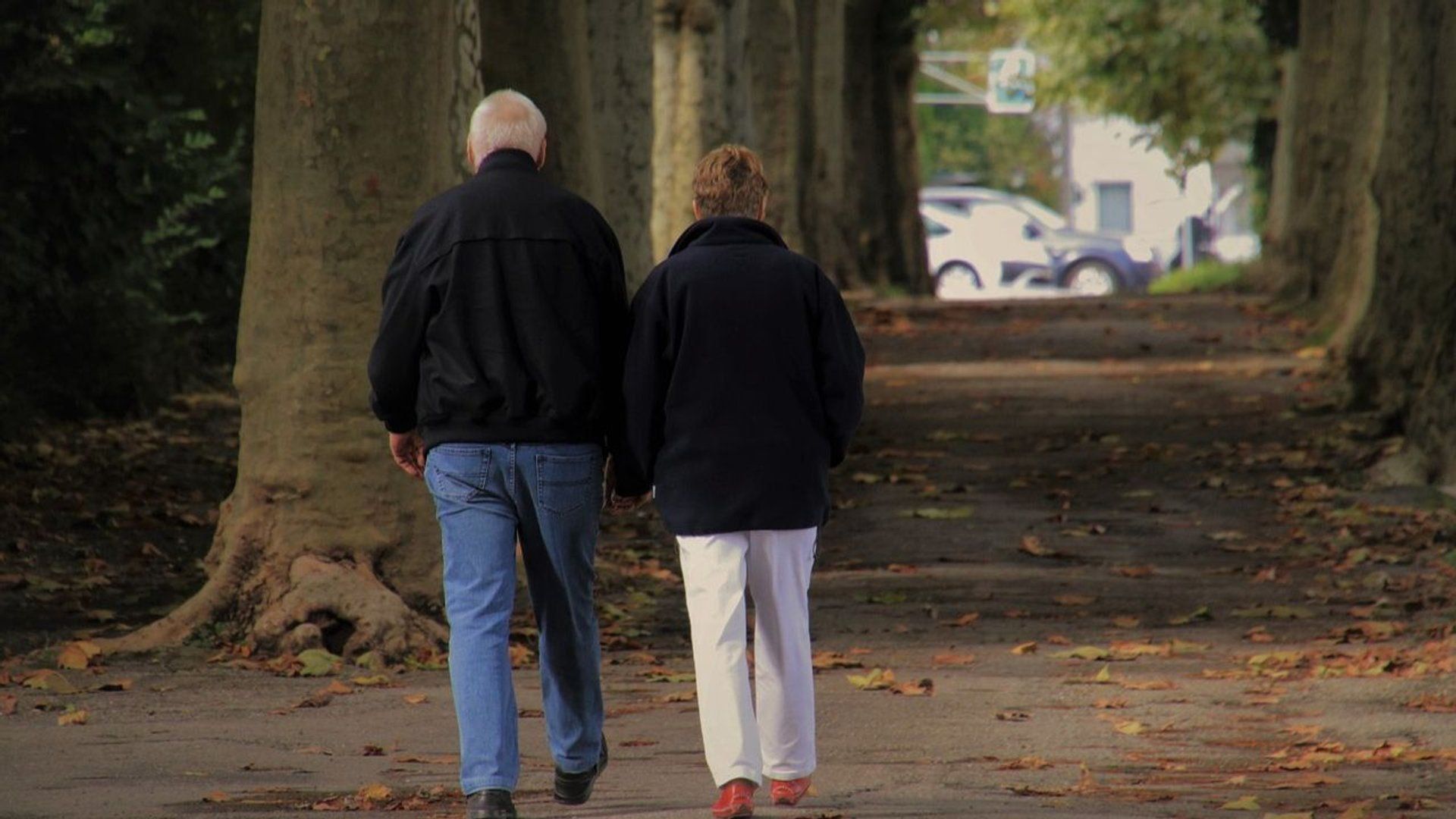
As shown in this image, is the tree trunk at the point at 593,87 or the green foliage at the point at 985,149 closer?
the tree trunk at the point at 593,87

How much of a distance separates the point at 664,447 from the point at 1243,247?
68395 mm

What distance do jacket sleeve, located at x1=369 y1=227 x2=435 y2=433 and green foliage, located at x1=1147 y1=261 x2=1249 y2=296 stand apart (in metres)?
31.2

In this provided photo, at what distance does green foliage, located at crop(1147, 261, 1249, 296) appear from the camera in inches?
1500

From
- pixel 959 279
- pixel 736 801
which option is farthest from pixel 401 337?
pixel 959 279

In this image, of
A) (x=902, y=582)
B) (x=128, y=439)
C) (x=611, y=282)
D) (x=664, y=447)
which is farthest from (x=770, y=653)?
(x=128, y=439)

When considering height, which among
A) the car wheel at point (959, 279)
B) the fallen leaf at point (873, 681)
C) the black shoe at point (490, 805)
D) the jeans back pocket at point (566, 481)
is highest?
the jeans back pocket at point (566, 481)

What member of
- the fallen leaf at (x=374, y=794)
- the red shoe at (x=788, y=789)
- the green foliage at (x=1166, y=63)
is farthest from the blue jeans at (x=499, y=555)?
the green foliage at (x=1166, y=63)

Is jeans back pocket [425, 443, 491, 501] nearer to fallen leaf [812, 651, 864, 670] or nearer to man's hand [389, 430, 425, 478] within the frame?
man's hand [389, 430, 425, 478]

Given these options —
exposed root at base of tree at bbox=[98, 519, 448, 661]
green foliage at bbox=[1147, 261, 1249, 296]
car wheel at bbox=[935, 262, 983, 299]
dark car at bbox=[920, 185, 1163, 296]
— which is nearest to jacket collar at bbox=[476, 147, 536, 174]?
exposed root at base of tree at bbox=[98, 519, 448, 661]

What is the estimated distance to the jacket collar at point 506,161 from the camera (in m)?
6.69

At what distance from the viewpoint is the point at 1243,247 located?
73250mm

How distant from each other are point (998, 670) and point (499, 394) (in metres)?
3.75

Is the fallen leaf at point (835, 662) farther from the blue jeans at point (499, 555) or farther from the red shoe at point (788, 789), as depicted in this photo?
the blue jeans at point (499, 555)

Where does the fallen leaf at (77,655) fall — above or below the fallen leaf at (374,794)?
below
